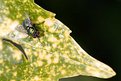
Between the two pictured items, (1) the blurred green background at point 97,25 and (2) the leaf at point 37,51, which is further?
(1) the blurred green background at point 97,25

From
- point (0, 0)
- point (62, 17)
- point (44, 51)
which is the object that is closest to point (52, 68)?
point (44, 51)

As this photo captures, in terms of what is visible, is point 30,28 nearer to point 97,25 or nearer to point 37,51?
point 37,51

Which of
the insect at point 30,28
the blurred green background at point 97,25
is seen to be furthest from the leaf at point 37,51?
the blurred green background at point 97,25

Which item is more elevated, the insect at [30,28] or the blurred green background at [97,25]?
the blurred green background at [97,25]

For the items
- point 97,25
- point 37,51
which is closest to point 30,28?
point 37,51

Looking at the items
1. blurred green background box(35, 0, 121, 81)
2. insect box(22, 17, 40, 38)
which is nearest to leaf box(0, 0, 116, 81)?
insect box(22, 17, 40, 38)

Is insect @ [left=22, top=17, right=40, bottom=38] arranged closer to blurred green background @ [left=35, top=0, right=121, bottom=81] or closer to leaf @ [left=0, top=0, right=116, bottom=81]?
leaf @ [left=0, top=0, right=116, bottom=81]

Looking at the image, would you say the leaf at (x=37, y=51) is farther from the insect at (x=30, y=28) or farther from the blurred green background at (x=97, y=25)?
the blurred green background at (x=97, y=25)

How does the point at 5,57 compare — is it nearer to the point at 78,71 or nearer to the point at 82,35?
the point at 78,71
